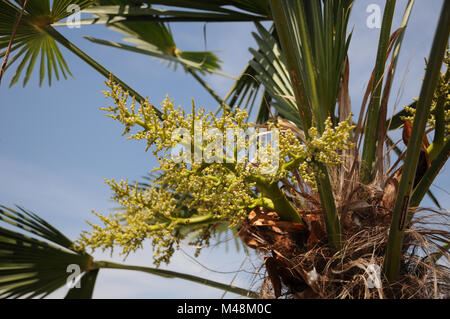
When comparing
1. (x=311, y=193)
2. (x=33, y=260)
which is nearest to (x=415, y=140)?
(x=311, y=193)

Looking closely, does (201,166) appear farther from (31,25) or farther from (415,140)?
(31,25)

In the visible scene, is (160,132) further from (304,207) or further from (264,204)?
(304,207)

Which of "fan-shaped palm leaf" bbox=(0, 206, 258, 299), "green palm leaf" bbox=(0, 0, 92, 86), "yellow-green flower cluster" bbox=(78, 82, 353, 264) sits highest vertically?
"green palm leaf" bbox=(0, 0, 92, 86)

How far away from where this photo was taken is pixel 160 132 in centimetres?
107

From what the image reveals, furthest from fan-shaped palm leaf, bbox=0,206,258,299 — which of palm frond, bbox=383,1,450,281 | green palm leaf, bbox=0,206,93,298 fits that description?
palm frond, bbox=383,1,450,281

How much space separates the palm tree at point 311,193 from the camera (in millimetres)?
1088

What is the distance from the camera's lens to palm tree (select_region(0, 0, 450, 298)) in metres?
1.09

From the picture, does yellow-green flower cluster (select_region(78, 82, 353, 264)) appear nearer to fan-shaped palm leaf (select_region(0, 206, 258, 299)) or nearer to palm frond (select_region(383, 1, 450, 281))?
palm frond (select_region(383, 1, 450, 281))

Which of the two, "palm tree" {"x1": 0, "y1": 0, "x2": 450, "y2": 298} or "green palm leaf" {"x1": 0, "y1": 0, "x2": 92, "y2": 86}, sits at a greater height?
"green palm leaf" {"x1": 0, "y1": 0, "x2": 92, "y2": 86}

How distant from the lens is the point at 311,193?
1498mm

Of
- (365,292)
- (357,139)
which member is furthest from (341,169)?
(365,292)

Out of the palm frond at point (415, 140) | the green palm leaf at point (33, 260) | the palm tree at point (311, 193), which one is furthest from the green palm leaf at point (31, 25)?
the palm frond at point (415, 140)

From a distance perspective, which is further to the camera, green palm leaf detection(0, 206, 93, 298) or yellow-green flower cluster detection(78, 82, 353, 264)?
green palm leaf detection(0, 206, 93, 298)

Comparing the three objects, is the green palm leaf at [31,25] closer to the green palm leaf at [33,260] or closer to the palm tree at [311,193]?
the palm tree at [311,193]
